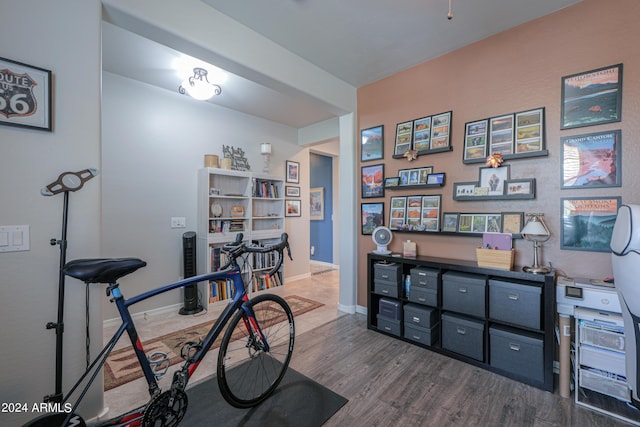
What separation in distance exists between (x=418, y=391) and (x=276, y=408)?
1006 mm

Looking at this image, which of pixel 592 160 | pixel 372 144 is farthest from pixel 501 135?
pixel 372 144

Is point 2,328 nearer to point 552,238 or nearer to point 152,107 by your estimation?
point 152,107

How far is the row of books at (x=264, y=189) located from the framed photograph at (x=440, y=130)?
2.63 m

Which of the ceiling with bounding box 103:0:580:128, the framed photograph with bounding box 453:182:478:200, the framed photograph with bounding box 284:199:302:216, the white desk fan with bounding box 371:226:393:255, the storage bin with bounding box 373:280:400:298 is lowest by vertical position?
the storage bin with bounding box 373:280:400:298

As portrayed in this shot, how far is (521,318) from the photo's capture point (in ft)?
6.46

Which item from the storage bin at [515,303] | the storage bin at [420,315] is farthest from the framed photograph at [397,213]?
the storage bin at [515,303]

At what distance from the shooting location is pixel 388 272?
108 inches

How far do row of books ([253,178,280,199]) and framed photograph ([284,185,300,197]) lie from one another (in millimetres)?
300

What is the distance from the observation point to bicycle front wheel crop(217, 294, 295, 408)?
1.61 meters

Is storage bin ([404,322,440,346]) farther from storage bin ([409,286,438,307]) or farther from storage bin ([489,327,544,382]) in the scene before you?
storage bin ([489,327,544,382])

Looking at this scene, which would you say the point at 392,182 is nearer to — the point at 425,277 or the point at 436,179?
the point at 436,179

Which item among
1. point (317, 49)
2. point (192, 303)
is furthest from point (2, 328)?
point (317, 49)

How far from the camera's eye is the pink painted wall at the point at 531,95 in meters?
1.84

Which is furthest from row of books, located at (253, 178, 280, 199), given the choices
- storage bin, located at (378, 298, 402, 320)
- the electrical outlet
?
storage bin, located at (378, 298, 402, 320)
